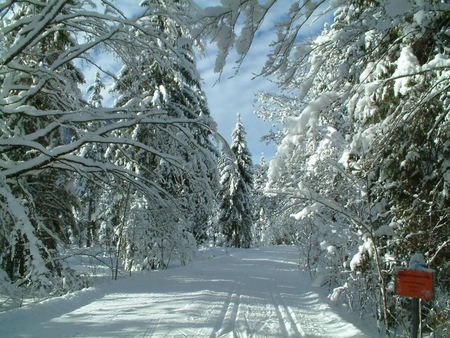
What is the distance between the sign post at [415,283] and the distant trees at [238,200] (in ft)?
88.8

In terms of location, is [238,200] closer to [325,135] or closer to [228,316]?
[228,316]

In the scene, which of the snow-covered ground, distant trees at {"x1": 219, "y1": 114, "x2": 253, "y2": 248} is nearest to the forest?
the snow-covered ground

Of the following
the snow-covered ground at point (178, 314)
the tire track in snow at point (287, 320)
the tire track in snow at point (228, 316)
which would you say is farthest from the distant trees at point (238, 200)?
the tire track in snow at point (287, 320)

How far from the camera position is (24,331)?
4469 mm

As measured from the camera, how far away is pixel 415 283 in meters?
3.57

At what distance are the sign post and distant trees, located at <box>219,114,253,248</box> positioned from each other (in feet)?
88.8

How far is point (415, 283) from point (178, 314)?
379 centimetres

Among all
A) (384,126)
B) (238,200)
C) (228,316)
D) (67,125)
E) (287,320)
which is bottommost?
(287,320)

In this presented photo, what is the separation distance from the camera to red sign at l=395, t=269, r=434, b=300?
345 centimetres

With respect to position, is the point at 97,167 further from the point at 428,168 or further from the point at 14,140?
the point at 428,168

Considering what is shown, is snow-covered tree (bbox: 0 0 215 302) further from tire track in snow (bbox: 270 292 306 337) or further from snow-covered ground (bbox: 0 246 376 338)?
tire track in snow (bbox: 270 292 306 337)

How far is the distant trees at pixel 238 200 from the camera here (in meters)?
32.0

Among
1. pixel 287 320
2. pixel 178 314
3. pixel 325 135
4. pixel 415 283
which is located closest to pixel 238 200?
pixel 287 320

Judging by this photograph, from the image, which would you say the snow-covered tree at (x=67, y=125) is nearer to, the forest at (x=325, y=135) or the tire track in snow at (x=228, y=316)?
the forest at (x=325, y=135)
